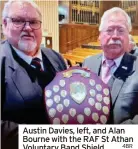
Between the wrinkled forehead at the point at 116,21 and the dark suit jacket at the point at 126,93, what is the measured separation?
8.1 inches

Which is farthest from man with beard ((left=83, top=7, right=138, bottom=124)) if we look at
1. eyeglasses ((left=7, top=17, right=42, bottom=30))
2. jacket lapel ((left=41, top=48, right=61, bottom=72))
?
eyeglasses ((left=7, top=17, right=42, bottom=30))

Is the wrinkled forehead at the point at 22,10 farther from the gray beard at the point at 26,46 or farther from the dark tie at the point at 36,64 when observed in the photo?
the dark tie at the point at 36,64

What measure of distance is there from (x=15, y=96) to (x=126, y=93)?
0.72 meters

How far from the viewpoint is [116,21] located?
1846 mm

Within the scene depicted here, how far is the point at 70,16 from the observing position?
6.32 ft

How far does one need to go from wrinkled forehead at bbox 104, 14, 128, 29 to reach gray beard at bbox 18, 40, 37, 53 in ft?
1.63

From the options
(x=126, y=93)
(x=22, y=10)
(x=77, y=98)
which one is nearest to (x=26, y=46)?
(x=22, y=10)

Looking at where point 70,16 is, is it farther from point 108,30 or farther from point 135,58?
point 135,58

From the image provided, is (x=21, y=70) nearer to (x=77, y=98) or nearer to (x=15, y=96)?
(x=15, y=96)

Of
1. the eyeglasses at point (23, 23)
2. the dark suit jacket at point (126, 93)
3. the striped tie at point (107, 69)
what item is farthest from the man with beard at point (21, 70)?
the dark suit jacket at point (126, 93)

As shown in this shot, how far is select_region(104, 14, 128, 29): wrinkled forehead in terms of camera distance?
6.05ft

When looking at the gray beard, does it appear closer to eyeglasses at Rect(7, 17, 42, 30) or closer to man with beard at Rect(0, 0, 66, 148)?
man with beard at Rect(0, 0, 66, 148)

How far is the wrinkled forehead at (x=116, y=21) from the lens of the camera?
1.84m

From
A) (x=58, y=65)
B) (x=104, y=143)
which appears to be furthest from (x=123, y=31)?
(x=104, y=143)
